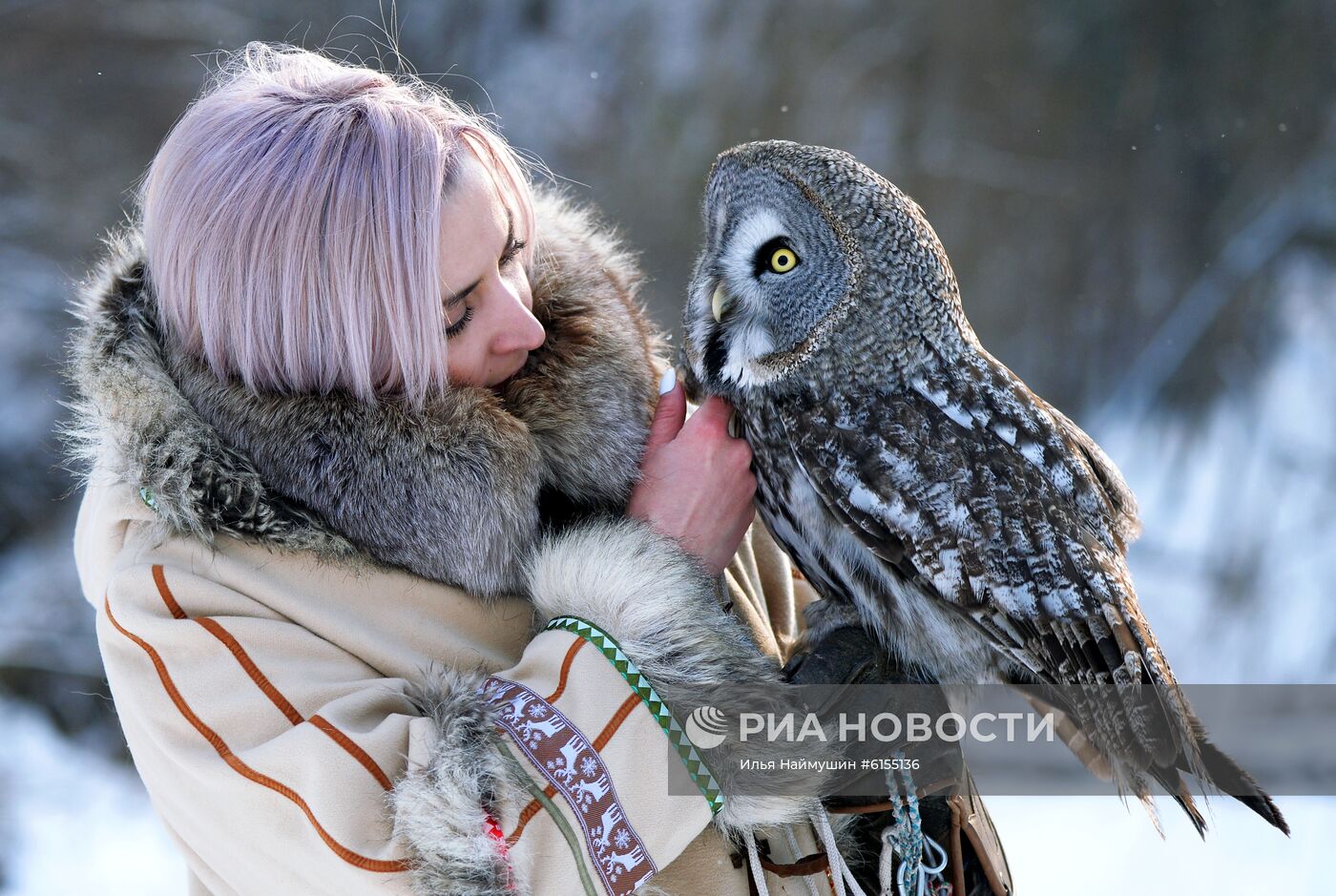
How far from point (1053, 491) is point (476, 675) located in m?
0.54

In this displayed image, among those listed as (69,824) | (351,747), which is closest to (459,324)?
(351,747)

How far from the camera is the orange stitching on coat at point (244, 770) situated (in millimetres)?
665

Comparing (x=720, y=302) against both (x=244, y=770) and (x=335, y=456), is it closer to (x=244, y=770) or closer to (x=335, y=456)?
(x=335, y=456)

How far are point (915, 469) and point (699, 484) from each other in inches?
7.7

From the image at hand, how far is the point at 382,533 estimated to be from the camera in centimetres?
80

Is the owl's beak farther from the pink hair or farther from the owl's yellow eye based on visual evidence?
the pink hair

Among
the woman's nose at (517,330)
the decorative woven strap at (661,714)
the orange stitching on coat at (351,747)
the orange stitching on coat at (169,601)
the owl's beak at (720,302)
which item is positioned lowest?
the orange stitching on coat at (169,601)

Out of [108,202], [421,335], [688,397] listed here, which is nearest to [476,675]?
[421,335]

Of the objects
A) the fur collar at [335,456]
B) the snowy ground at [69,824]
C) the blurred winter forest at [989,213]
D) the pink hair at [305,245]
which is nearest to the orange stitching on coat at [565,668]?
the fur collar at [335,456]

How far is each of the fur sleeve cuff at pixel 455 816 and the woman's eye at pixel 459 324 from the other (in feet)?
1.12

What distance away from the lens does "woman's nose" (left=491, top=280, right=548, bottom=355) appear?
87 centimetres

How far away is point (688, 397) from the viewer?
42.4 inches

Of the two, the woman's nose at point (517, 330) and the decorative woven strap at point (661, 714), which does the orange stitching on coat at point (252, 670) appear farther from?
the woman's nose at point (517, 330)

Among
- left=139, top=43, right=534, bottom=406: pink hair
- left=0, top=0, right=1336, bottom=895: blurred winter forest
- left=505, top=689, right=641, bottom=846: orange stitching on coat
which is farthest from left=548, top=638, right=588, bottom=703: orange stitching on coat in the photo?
left=0, top=0, right=1336, bottom=895: blurred winter forest
